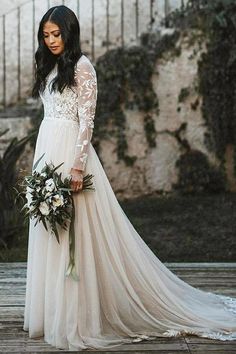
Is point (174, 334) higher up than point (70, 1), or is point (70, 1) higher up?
point (70, 1)

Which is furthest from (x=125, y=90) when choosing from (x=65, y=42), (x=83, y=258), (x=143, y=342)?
(x=143, y=342)

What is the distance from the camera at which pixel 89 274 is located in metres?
4.10

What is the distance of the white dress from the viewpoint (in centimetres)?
405

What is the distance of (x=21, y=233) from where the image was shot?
757 centimetres

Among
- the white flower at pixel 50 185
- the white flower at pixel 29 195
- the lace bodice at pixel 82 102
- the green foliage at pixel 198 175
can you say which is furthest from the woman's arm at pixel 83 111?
the green foliage at pixel 198 175

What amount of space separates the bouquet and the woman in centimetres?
4

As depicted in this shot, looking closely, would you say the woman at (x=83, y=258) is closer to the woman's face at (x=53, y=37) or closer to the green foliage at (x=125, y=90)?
the woman's face at (x=53, y=37)

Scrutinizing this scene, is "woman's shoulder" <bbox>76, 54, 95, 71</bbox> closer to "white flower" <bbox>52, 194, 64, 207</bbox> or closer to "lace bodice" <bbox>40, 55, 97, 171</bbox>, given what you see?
"lace bodice" <bbox>40, 55, 97, 171</bbox>

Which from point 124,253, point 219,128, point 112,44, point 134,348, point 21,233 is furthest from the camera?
point 112,44

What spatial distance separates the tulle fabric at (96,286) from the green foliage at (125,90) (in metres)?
4.51

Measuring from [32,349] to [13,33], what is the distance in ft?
19.9

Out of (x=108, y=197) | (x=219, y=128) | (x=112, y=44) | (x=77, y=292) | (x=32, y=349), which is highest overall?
(x=112, y=44)

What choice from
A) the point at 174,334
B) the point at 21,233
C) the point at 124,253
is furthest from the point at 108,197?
the point at 21,233

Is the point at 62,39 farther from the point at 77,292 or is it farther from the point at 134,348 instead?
the point at 134,348
